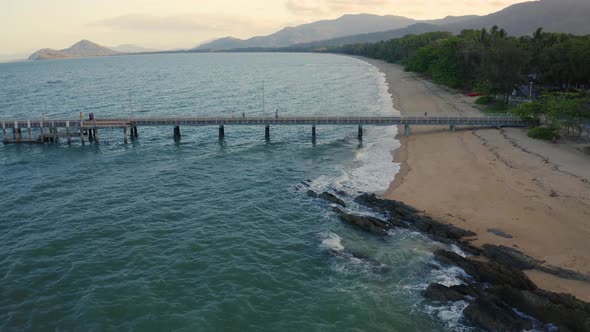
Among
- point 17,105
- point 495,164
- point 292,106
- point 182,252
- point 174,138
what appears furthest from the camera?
point 17,105

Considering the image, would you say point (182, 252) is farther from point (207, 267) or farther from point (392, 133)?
point (392, 133)

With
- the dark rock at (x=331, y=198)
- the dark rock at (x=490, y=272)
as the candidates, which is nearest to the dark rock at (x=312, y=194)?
the dark rock at (x=331, y=198)

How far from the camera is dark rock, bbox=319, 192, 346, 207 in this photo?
38.7 m

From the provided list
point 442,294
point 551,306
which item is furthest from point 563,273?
point 442,294

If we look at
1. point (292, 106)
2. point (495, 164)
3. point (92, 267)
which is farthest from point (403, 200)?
point (292, 106)

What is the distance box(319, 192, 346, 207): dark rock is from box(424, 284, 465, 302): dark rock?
45.2 feet

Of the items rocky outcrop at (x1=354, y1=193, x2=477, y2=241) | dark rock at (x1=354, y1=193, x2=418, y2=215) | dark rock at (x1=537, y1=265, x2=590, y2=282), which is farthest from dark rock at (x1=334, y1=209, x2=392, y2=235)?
dark rock at (x1=537, y1=265, x2=590, y2=282)

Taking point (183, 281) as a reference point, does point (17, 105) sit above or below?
above

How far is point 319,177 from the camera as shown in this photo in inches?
1838

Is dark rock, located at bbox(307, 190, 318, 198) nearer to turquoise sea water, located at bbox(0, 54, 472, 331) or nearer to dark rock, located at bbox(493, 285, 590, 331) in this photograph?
turquoise sea water, located at bbox(0, 54, 472, 331)

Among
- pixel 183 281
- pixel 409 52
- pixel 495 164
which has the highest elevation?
pixel 409 52

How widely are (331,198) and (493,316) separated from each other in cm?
1880

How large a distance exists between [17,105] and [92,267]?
92971mm

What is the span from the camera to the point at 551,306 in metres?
22.5
